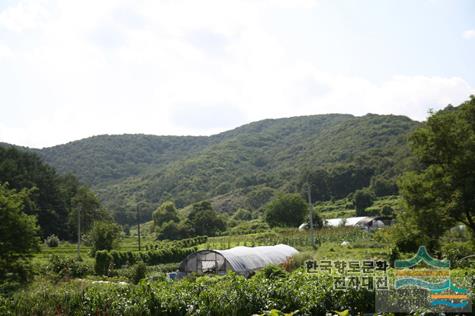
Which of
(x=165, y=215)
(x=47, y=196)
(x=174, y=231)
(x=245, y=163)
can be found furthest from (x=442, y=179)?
(x=245, y=163)

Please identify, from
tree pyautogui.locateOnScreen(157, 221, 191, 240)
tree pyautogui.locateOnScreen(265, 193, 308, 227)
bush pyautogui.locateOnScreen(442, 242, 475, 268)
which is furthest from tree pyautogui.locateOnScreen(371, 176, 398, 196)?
bush pyautogui.locateOnScreen(442, 242, 475, 268)

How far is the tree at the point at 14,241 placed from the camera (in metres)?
21.2

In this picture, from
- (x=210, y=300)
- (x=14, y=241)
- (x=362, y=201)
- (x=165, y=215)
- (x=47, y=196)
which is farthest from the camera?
(x=362, y=201)

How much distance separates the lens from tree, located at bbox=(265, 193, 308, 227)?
6806 cm

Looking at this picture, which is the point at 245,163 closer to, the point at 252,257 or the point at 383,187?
the point at 383,187

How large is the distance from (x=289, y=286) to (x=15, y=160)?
63.4 m

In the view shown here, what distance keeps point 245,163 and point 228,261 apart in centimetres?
13054

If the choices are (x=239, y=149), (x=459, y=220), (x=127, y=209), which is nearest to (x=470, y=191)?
(x=459, y=220)

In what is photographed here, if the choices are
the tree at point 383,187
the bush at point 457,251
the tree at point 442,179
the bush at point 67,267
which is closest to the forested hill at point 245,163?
the tree at point 383,187

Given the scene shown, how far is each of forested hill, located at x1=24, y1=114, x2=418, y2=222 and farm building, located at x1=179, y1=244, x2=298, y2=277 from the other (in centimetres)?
6339

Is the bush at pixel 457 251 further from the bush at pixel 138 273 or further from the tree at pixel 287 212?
the tree at pixel 287 212

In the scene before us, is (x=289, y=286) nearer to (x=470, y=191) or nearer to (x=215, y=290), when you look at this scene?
(x=215, y=290)

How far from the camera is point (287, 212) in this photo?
68.4 metres

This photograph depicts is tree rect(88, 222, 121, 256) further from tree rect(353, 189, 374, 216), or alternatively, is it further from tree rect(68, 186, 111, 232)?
tree rect(353, 189, 374, 216)
